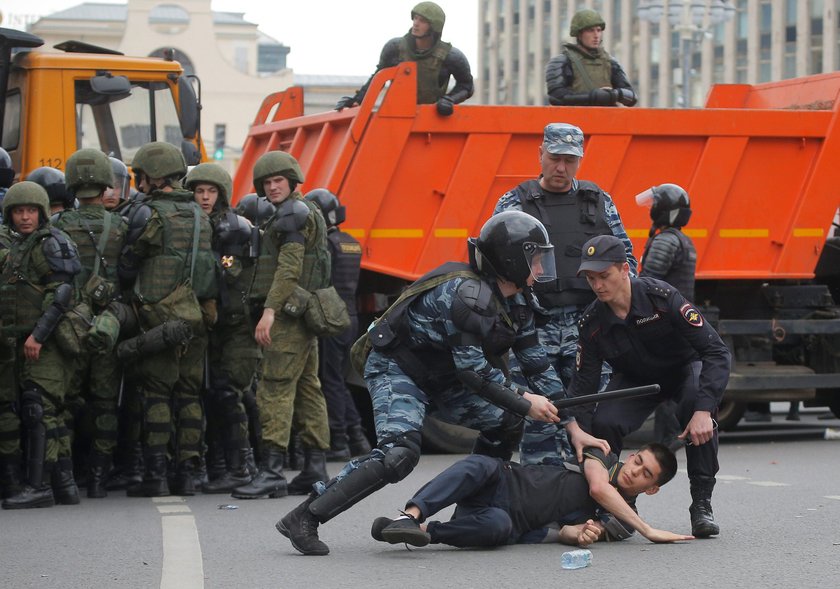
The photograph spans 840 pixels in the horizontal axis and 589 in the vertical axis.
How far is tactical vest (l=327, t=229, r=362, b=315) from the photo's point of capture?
37.7ft

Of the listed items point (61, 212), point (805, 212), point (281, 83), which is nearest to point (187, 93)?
point (61, 212)

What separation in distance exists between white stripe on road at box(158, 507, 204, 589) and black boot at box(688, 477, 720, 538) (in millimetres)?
2301

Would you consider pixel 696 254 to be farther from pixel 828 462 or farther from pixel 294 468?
pixel 294 468

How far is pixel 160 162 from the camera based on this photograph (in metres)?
9.60

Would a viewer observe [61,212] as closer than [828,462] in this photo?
Yes

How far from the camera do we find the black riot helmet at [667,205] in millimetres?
11797

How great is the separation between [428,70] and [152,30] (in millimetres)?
83137

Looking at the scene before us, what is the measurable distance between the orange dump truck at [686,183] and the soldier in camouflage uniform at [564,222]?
332cm

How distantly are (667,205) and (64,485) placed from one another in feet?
15.9

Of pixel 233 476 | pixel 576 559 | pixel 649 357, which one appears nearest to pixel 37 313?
pixel 233 476

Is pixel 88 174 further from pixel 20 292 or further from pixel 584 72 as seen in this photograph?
pixel 584 72

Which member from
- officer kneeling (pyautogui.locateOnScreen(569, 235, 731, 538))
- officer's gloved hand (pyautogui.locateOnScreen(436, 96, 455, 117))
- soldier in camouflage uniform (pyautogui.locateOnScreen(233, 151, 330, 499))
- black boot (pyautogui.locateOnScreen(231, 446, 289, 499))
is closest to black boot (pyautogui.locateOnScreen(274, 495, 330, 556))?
officer kneeling (pyautogui.locateOnScreen(569, 235, 731, 538))

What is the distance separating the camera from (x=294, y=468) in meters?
11.3

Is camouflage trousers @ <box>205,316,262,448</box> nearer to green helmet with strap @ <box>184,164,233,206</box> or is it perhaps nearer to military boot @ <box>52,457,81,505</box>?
green helmet with strap @ <box>184,164,233,206</box>
